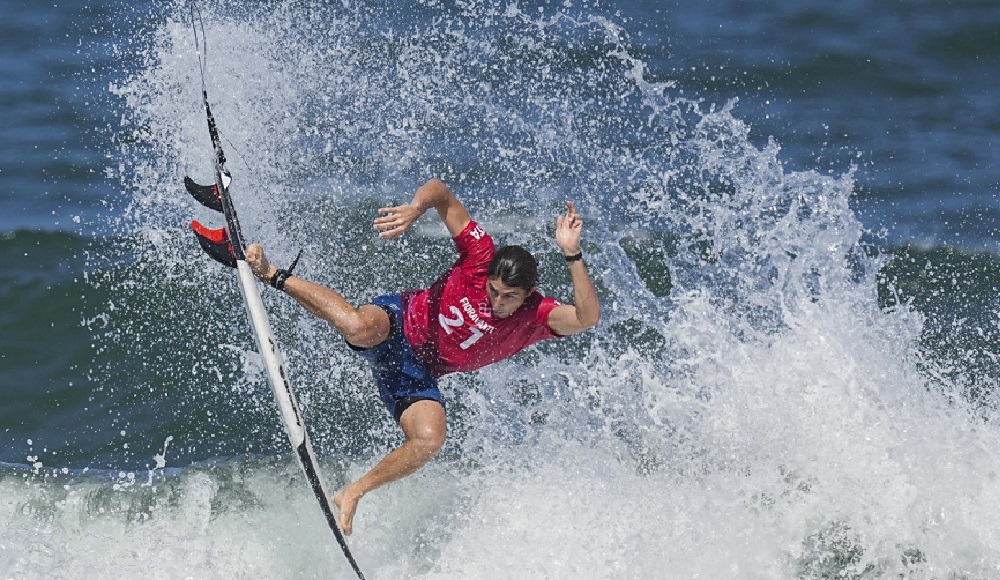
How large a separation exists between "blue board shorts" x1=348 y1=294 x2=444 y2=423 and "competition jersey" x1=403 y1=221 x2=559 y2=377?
63 mm

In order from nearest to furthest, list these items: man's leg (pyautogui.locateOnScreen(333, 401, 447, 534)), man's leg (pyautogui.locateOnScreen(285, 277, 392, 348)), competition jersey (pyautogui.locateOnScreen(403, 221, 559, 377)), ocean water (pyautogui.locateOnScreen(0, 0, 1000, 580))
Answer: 1. man's leg (pyautogui.locateOnScreen(285, 277, 392, 348))
2. man's leg (pyautogui.locateOnScreen(333, 401, 447, 534))
3. competition jersey (pyautogui.locateOnScreen(403, 221, 559, 377))
4. ocean water (pyautogui.locateOnScreen(0, 0, 1000, 580))

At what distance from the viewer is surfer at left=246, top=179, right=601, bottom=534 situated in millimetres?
6617

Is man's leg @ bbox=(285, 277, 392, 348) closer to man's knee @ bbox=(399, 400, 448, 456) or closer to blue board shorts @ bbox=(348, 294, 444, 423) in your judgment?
blue board shorts @ bbox=(348, 294, 444, 423)

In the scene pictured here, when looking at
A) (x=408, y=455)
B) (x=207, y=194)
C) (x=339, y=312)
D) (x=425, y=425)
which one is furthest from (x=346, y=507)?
(x=207, y=194)

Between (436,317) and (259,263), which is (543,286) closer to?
(436,317)

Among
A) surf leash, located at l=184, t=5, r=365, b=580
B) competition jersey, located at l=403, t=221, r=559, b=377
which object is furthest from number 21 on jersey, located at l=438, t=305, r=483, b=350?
surf leash, located at l=184, t=5, r=365, b=580

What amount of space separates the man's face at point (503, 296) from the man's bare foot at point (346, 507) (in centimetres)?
142

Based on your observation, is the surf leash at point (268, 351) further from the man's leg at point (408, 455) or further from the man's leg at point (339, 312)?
the man's leg at point (339, 312)

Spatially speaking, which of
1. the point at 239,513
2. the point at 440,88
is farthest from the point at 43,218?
the point at 239,513

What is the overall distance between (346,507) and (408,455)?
511 mm

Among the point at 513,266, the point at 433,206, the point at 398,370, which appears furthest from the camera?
the point at 398,370

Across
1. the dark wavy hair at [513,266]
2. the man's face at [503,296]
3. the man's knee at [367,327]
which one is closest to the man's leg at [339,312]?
the man's knee at [367,327]

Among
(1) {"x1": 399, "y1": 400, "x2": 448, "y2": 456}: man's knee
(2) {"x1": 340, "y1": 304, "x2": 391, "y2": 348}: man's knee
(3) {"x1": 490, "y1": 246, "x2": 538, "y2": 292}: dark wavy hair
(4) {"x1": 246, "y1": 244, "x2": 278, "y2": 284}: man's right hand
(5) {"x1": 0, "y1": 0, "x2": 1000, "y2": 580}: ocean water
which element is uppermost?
(3) {"x1": 490, "y1": 246, "x2": 538, "y2": 292}: dark wavy hair

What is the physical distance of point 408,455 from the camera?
6.86 metres
